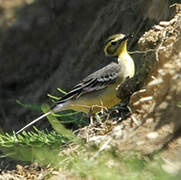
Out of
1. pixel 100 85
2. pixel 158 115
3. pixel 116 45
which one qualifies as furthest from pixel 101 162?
pixel 116 45

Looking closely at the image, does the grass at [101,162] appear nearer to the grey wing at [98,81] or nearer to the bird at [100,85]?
the bird at [100,85]

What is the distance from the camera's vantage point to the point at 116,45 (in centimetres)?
680

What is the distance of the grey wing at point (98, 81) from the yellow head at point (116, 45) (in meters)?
0.28

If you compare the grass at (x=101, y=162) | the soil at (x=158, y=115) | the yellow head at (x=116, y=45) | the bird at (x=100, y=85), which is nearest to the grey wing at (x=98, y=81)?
the bird at (x=100, y=85)

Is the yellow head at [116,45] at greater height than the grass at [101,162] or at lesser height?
greater

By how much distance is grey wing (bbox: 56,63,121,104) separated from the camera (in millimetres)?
6480

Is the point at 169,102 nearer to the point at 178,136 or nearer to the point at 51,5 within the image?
the point at 178,136

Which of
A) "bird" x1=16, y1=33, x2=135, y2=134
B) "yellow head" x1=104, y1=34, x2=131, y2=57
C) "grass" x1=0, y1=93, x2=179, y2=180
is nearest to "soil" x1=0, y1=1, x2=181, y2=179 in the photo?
"grass" x1=0, y1=93, x2=179, y2=180

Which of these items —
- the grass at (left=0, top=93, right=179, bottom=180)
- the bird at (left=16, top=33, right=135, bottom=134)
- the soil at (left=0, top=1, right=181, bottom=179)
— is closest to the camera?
the grass at (left=0, top=93, right=179, bottom=180)

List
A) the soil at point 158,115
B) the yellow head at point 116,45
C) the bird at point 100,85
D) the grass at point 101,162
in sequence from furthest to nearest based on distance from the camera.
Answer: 1. the yellow head at point 116,45
2. the bird at point 100,85
3. the soil at point 158,115
4. the grass at point 101,162

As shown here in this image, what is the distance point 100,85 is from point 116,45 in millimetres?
732

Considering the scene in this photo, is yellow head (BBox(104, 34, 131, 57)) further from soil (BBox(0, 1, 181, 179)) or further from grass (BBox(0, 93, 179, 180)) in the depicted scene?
grass (BBox(0, 93, 179, 180))

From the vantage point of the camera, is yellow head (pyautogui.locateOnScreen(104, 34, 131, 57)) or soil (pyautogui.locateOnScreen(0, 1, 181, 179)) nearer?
soil (pyautogui.locateOnScreen(0, 1, 181, 179))

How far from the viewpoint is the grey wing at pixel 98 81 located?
6.48 metres
